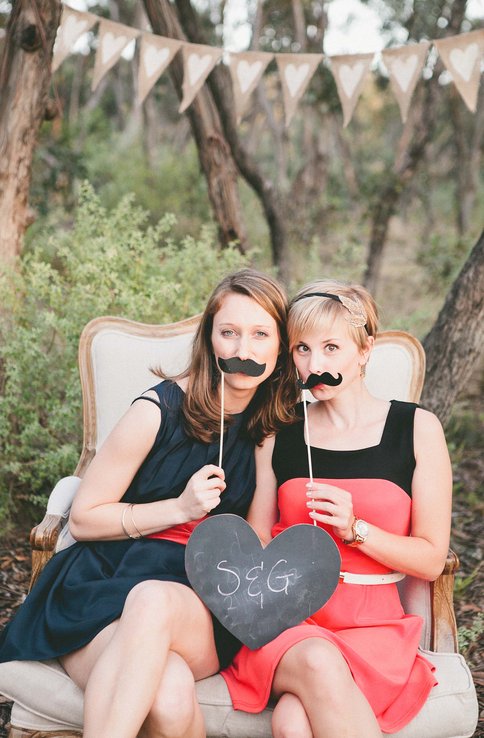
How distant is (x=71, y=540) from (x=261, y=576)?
0.78 m

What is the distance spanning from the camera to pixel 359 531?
7.00ft

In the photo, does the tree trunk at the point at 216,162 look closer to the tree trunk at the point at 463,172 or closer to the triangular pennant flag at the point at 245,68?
the triangular pennant flag at the point at 245,68

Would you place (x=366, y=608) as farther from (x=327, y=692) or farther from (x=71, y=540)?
(x=71, y=540)

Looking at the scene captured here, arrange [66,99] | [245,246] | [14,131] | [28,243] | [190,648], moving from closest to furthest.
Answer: [190,648], [14,131], [245,246], [28,243], [66,99]

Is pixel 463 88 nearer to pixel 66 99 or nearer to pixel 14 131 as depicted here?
pixel 14 131

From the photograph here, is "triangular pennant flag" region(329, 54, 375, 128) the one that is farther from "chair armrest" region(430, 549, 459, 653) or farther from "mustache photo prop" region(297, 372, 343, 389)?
"chair armrest" region(430, 549, 459, 653)

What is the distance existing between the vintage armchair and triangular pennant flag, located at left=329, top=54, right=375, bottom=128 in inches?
69.1

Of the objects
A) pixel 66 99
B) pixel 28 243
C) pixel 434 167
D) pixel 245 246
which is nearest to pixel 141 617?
pixel 245 246

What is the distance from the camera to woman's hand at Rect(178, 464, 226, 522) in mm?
2168

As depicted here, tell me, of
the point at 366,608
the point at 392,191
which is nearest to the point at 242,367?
the point at 366,608

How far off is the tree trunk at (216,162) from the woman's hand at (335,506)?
3.54 metres

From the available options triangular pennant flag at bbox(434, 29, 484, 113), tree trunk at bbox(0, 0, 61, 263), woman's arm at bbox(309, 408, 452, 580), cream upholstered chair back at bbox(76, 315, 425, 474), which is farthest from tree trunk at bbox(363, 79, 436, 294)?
woman's arm at bbox(309, 408, 452, 580)

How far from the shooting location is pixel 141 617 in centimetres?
189

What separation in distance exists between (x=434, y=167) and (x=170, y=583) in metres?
21.5
